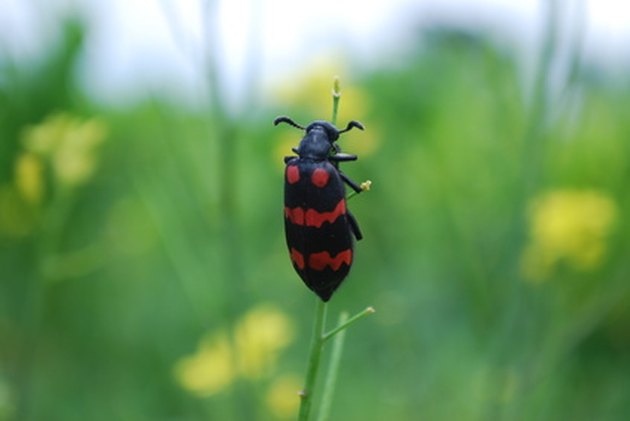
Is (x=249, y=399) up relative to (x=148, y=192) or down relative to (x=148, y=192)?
down

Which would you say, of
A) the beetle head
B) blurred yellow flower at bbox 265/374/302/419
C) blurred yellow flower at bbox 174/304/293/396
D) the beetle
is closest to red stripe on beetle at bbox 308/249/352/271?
the beetle

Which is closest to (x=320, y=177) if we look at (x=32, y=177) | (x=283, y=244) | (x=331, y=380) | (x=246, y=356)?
(x=331, y=380)

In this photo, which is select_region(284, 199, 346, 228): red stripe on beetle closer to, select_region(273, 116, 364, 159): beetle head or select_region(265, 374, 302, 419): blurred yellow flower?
select_region(273, 116, 364, 159): beetle head

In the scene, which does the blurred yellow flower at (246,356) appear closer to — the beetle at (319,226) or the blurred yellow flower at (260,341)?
the blurred yellow flower at (260,341)

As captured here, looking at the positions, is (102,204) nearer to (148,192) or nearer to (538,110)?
(148,192)

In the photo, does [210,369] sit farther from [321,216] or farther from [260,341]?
[321,216]

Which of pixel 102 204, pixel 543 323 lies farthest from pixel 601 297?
pixel 102 204

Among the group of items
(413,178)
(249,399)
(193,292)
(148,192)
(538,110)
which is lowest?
(249,399)

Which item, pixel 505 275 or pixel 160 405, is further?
pixel 160 405
